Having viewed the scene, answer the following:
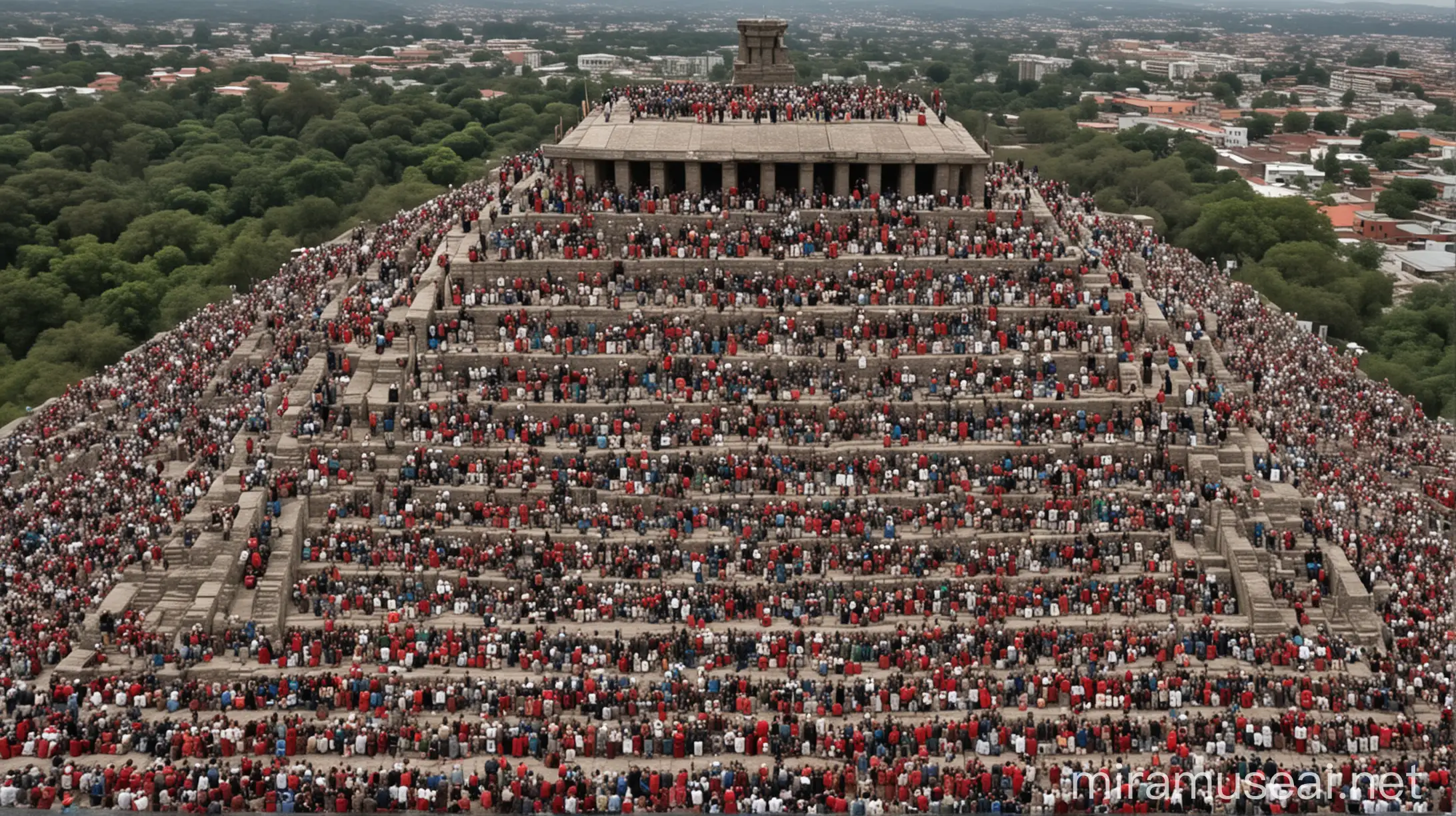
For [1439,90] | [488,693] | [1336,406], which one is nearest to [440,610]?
[488,693]

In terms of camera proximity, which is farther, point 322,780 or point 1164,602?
point 1164,602

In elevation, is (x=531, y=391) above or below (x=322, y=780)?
above

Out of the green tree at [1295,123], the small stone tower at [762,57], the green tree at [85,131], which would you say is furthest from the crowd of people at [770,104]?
the green tree at [1295,123]

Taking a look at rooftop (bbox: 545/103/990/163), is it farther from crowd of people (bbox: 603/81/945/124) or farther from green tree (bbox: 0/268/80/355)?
green tree (bbox: 0/268/80/355)

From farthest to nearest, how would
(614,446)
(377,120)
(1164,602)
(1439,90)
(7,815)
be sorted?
(1439,90), (377,120), (614,446), (1164,602), (7,815)

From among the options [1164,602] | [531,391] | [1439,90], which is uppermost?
[531,391]

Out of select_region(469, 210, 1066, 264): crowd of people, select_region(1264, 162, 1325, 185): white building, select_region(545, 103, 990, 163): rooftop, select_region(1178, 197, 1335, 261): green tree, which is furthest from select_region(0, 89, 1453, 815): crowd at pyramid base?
select_region(1264, 162, 1325, 185): white building

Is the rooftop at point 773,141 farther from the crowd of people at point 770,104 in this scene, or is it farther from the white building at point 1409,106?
the white building at point 1409,106

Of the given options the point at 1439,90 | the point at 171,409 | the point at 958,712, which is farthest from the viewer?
the point at 1439,90

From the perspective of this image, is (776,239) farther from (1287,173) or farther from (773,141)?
(1287,173)

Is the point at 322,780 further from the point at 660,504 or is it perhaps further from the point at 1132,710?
the point at 1132,710
